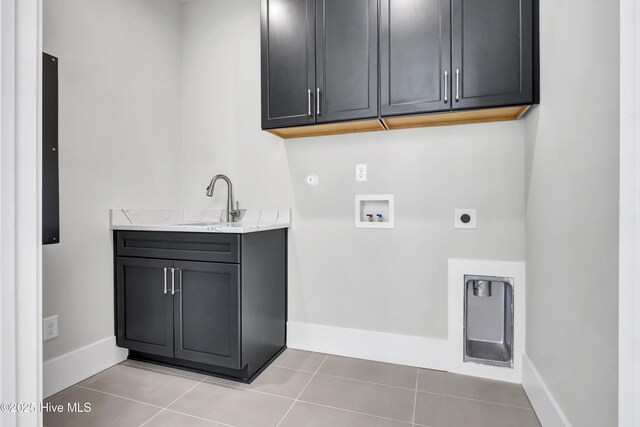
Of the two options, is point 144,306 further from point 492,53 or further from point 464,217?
point 492,53

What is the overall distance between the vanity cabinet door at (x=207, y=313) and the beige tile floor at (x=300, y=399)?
0.17 meters

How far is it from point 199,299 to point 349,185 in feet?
3.83

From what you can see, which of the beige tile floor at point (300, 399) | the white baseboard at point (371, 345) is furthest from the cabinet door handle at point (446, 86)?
the beige tile floor at point (300, 399)

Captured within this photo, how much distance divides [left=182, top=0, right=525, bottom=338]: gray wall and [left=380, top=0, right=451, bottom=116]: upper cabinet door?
0.33m

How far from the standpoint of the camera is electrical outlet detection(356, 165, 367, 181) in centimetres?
218

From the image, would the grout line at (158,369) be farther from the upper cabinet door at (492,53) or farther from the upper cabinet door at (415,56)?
the upper cabinet door at (492,53)

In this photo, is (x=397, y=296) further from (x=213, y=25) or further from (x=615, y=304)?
(x=213, y=25)

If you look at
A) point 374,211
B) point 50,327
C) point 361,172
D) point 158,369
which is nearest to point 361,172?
point 361,172

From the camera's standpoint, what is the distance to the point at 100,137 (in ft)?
6.68

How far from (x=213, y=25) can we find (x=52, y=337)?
2.34 meters

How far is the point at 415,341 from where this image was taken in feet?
6.78

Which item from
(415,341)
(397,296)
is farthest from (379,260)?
(415,341)
